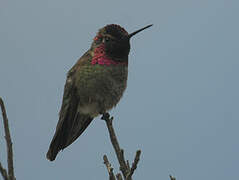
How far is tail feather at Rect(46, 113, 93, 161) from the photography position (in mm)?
4883

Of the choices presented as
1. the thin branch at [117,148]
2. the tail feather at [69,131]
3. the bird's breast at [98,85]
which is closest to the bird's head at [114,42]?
the bird's breast at [98,85]

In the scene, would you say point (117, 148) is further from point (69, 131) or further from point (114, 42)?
point (114, 42)

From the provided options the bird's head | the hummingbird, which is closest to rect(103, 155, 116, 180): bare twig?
the hummingbird

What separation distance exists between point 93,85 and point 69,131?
81 centimetres

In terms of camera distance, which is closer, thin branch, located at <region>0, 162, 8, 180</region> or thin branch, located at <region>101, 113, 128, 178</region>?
thin branch, located at <region>0, 162, 8, 180</region>

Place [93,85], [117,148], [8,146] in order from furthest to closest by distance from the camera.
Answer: [93,85], [117,148], [8,146]

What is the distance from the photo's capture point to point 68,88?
196 inches

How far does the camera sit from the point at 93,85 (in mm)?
4691

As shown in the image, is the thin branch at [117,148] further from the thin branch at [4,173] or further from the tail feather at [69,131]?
the tail feather at [69,131]

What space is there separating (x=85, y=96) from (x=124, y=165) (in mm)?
2388

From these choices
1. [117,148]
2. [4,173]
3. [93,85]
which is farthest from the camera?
[93,85]

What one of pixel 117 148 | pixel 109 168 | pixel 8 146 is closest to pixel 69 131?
pixel 117 148

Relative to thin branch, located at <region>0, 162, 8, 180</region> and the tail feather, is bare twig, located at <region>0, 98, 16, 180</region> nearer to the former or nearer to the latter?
thin branch, located at <region>0, 162, 8, 180</region>

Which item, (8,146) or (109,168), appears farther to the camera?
(109,168)
